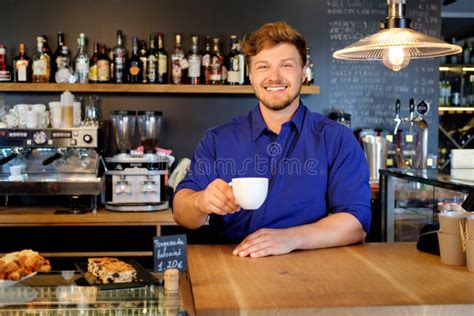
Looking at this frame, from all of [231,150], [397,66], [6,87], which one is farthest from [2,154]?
[397,66]

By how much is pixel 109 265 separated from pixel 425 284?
0.74 meters

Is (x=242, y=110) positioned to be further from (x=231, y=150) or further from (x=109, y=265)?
(x=109, y=265)

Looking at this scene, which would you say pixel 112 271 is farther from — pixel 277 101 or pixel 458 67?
pixel 458 67

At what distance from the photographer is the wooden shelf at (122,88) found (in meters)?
3.85

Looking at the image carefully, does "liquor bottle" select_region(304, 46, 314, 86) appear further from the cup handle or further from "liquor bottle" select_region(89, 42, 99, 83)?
the cup handle

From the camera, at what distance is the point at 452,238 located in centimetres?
163

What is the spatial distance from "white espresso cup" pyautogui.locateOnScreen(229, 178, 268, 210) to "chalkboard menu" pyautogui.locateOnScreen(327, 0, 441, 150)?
114 inches

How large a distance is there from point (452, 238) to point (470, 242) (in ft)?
0.32

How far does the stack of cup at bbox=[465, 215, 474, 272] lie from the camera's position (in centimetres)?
153

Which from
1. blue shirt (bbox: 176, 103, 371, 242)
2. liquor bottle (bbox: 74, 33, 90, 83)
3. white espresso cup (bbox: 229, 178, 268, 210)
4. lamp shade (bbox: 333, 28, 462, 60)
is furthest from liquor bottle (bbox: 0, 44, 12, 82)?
white espresso cup (bbox: 229, 178, 268, 210)

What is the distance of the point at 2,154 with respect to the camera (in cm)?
371

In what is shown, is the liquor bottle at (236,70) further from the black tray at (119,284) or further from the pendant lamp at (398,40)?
the black tray at (119,284)

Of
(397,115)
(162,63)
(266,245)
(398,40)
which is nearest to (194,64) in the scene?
(162,63)

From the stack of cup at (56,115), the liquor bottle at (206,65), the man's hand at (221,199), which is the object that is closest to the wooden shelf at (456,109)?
the liquor bottle at (206,65)
